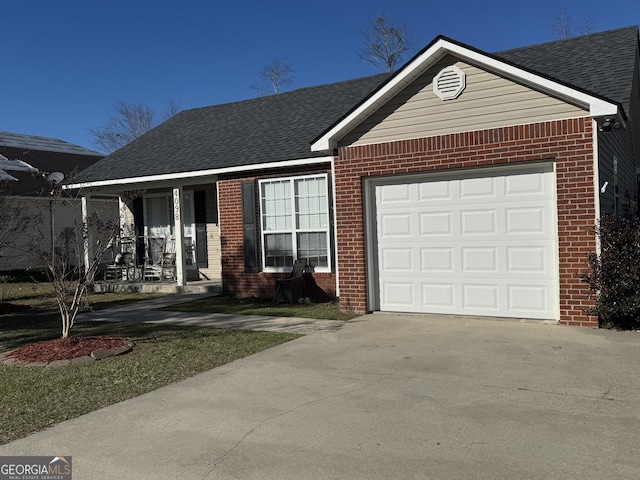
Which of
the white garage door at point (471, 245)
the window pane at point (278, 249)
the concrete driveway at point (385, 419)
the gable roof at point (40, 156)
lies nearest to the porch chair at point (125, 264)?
the window pane at point (278, 249)

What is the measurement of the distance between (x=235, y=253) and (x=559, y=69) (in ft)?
25.0

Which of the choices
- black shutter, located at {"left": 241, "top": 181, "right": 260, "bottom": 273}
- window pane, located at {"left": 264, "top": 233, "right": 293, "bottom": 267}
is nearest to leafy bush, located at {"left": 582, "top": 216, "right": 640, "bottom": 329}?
window pane, located at {"left": 264, "top": 233, "right": 293, "bottom": 267}

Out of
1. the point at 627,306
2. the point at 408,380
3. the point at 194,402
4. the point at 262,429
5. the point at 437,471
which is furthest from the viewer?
the point at 627,306

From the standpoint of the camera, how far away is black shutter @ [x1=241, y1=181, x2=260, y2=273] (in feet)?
40.1

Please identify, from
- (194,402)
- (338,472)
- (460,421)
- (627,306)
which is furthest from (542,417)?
(627,306)

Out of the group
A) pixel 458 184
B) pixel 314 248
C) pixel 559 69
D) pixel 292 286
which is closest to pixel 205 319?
pixel 292 286

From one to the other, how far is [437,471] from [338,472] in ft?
2.11

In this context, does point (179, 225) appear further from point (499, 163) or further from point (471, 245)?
point (499, 163)

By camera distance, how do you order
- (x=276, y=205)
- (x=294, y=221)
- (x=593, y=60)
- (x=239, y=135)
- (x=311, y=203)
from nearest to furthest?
1. (x=593, y=60)
2. (x=311, y=203)
3. (x=294, y=221)
4. (x=276, y=205)
5. (x=239, y=135)

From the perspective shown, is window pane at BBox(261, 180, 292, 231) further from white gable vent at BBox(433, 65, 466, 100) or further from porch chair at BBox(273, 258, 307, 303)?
white gable vent at BBox(433, 65, 466, 100)

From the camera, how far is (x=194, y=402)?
5172 millimetres

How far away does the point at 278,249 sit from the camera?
39.8 ft

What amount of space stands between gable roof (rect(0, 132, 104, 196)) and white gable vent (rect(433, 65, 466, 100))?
17.8 meters

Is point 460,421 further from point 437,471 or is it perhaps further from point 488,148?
point 488,148
